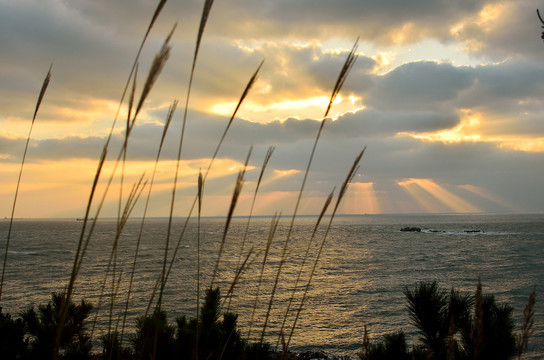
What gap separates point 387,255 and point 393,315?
3027cm

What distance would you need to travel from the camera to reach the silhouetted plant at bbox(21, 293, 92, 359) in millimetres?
2785

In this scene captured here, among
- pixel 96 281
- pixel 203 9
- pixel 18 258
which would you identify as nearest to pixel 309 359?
pixel 203 9

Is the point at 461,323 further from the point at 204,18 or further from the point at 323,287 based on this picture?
the point at 323,287

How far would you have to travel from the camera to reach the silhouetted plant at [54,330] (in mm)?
2785

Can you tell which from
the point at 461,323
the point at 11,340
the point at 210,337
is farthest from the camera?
the point at 461,323

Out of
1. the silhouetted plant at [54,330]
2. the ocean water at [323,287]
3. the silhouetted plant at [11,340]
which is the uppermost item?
the silhouetted plant at [11,340]

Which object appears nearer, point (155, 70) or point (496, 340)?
point (155, 70)

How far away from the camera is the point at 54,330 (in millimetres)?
2963

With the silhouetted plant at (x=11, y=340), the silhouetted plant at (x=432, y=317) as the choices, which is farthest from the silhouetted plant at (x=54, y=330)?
the silhouetted plant at (x=432, y=317)

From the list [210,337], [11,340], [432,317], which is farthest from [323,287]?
[11,340]

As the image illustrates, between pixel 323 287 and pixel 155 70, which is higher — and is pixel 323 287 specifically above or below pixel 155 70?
below

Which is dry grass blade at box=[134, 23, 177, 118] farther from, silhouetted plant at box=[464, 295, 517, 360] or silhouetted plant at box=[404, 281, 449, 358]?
silhouetted plant at box=[404, 281, 449, 358]

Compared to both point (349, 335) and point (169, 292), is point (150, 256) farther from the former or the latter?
point (349, 335)

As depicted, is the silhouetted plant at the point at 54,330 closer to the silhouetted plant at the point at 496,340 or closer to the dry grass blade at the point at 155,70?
the dry grass blade at the point at 155,70
